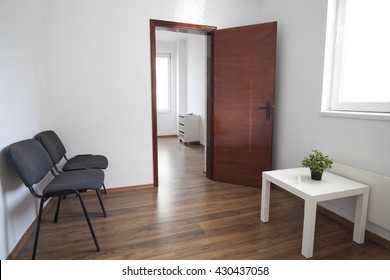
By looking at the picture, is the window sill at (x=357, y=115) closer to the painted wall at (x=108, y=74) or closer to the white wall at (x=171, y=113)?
the painted wall at (x=108, y=74)

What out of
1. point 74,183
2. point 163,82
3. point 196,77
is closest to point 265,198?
point 74,183

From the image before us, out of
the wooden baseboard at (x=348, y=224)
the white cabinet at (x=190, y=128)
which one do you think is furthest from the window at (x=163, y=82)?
the wooden baseboard at (x=348, y=224)

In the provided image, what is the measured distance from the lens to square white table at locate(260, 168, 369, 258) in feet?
5.85

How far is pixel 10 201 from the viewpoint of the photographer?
5.98ft

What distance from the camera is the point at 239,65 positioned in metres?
3.10

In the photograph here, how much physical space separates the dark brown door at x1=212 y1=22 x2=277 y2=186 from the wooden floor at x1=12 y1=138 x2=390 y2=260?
371 mm

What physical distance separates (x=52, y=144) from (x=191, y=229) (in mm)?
1571

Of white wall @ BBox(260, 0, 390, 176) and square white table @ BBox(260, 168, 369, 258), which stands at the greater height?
white wall @ BBox(260, 0, 390, 176)

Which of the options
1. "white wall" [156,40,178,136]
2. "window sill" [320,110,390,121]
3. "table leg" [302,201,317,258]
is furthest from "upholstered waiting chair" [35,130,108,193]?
"white wall" [156,40,178,136]

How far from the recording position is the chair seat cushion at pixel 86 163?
2453 millimetres

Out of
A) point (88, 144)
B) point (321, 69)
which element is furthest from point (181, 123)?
point (321, 69)

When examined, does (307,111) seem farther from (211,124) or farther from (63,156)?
(63,156)

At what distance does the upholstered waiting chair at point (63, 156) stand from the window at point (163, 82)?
15.1 ft

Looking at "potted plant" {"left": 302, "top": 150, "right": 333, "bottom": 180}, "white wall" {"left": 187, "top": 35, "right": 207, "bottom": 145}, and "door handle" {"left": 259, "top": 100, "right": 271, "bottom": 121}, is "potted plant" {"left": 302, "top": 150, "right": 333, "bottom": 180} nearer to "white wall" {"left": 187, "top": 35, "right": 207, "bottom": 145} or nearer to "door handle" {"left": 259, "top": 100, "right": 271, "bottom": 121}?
"door handle" {"left": 259, "top": 100, "right": 271, "bottom": 121}
